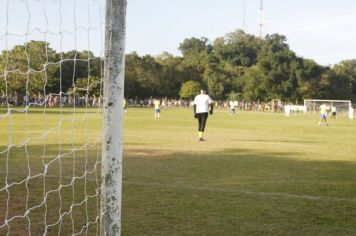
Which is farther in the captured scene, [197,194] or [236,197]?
[197,194]

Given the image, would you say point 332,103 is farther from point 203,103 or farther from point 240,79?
point 203,103

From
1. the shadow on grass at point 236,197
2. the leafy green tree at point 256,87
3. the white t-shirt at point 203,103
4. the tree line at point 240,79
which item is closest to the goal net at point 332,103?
the tree line at point 240,79

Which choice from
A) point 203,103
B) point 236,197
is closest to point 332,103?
point 203,103

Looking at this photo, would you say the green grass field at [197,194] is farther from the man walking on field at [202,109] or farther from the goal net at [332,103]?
the goal net at [332,103]

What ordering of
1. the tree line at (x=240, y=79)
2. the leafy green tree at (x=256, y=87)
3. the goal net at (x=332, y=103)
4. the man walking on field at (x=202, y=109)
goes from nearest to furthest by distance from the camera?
the man walking on field at (x=202, y=109) < the goal net at (x=332, y=103) < the tree line at (x=240, y=79) < the leafy green tree at (x=256, y=87)

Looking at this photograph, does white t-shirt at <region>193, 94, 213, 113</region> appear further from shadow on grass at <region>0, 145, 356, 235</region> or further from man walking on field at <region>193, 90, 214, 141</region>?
shadow on grass at <region>0, 145, 356, 235</region>

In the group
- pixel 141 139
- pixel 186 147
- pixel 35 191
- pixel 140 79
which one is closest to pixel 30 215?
pixel 35 191

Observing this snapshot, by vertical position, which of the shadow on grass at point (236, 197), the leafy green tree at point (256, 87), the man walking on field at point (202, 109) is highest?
the leafy green tree at point (256, 87)

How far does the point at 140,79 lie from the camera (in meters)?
84.9

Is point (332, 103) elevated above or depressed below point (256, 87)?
below

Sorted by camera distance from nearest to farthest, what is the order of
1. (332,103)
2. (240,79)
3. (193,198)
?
(193,198), (332,103), (240,79)

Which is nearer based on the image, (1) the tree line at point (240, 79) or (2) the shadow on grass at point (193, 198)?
(2) the shadow on grass at point (193, 198)

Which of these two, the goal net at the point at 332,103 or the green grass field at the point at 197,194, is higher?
the goal net at the point at 332,103

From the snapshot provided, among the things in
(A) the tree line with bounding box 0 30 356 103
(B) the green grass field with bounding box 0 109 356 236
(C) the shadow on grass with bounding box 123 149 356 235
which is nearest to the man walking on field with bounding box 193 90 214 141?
(B) the green grass field with bounding box 0 109 356 236
